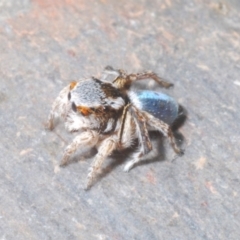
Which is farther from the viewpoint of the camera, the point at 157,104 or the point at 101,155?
the point at 157,104

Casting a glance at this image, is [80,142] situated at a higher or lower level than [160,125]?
lower

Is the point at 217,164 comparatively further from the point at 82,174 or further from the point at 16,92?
the point at 16,92

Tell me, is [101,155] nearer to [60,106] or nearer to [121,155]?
[121,155]

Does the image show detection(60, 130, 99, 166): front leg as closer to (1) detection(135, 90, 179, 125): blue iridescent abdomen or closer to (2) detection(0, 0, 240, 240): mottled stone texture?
(2) detection(0, 0, 240, 240): mottled stone texture

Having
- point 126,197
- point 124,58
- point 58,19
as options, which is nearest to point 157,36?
point 124,58

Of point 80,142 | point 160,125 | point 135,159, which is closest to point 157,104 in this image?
point 160,125

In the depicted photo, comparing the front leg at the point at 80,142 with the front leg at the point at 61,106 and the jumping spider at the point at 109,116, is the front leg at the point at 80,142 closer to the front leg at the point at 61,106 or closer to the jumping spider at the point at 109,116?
the jumping spider at the point at 109,116

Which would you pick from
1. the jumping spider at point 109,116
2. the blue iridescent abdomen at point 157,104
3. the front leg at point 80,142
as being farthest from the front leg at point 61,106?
the blue iridescent abdomen at point 157,104
